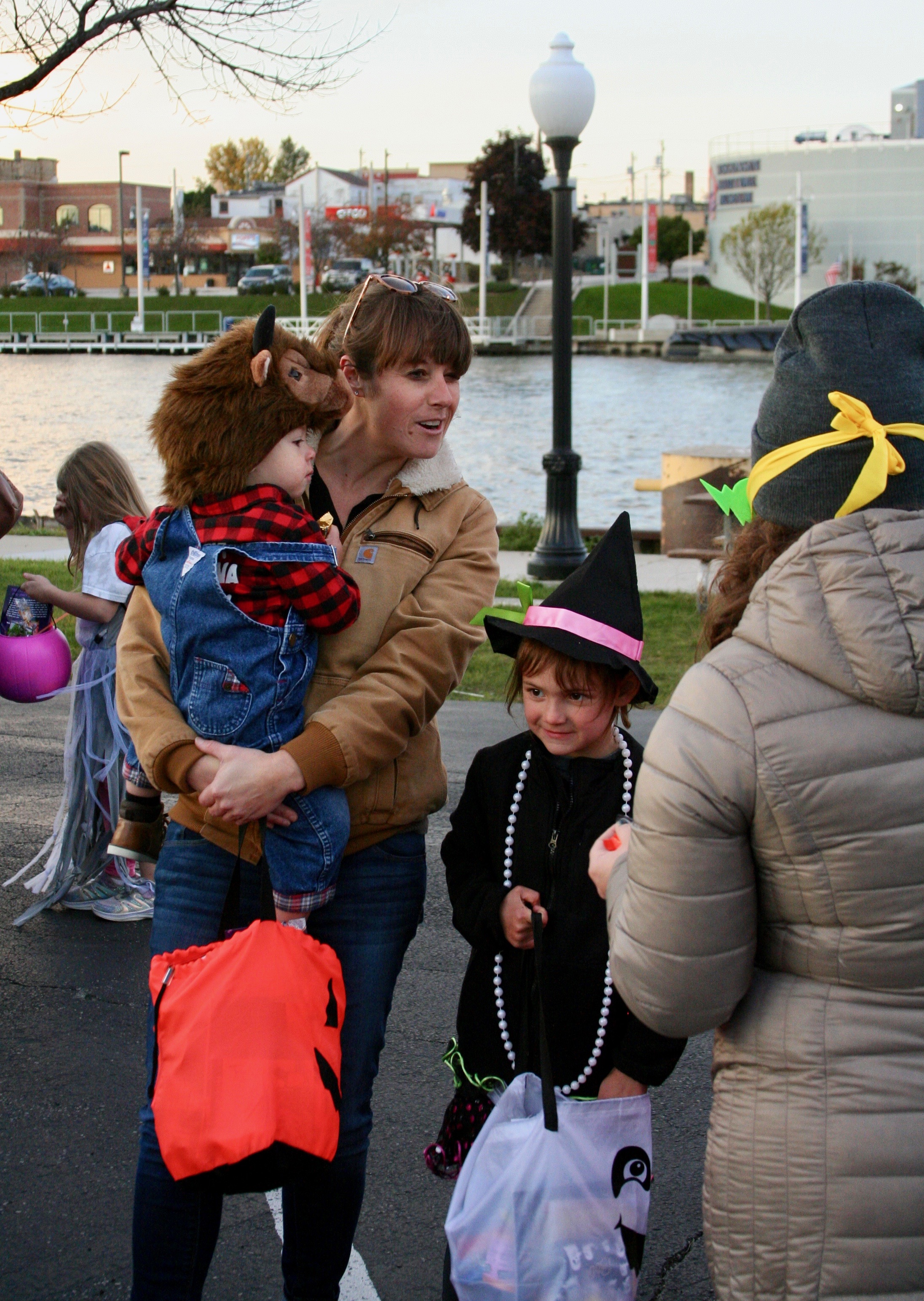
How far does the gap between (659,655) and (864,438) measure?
6805 mm

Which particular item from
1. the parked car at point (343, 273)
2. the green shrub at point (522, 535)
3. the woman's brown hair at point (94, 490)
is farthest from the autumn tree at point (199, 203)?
the woman's brown hair at point (94, 490)

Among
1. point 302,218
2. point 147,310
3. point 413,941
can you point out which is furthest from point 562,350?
point 147,310

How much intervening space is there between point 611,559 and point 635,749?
1.22 feet

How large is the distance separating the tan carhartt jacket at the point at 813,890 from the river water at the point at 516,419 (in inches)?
284

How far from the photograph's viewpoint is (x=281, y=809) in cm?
219

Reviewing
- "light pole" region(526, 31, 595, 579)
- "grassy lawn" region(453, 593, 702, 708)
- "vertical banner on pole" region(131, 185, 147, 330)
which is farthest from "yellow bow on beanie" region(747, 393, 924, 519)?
"vertical banner on pole" region(131, 185, 147, 330)

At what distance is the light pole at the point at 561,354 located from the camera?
1058 cm

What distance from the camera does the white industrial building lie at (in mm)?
90375

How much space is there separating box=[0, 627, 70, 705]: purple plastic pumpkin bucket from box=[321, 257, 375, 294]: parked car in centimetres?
8136

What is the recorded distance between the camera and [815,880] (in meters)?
1.58

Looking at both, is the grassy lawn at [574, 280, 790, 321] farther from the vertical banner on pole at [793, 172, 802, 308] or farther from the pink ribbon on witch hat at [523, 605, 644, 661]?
the pink ribbon on witch hat at [523, 605, 644, 661]

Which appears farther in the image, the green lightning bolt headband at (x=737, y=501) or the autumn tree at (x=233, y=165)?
the autumn tree at (x=233, y=165)

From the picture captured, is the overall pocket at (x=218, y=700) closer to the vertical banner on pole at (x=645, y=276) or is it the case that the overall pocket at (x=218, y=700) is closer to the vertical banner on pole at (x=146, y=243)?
the vertical banner on pole at (x=645, y=276)

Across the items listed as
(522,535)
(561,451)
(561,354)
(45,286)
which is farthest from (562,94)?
(45,286)
